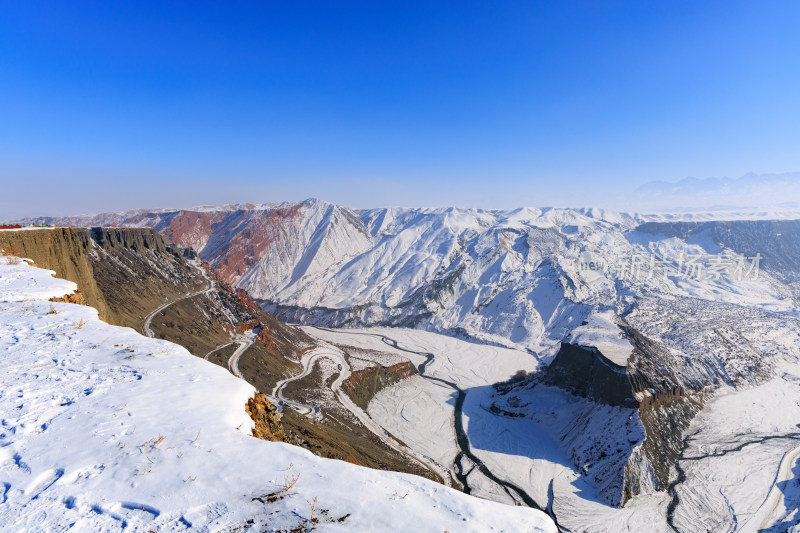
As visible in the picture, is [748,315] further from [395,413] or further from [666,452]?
[395,413]

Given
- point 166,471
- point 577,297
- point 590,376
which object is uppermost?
point 166,471

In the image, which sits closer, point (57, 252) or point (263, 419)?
point (263, 419)

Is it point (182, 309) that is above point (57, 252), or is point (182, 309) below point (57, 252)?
below

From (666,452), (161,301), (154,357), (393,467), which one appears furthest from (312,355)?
(154,357)

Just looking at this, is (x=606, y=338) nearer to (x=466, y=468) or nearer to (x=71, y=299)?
(x=466, y=468)

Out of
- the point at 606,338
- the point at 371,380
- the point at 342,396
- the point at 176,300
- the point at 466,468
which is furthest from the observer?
the point at 371,380

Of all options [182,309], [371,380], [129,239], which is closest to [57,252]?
[182,309]

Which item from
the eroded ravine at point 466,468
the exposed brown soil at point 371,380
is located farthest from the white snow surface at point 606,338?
the exposed brown soil at point 371,380
